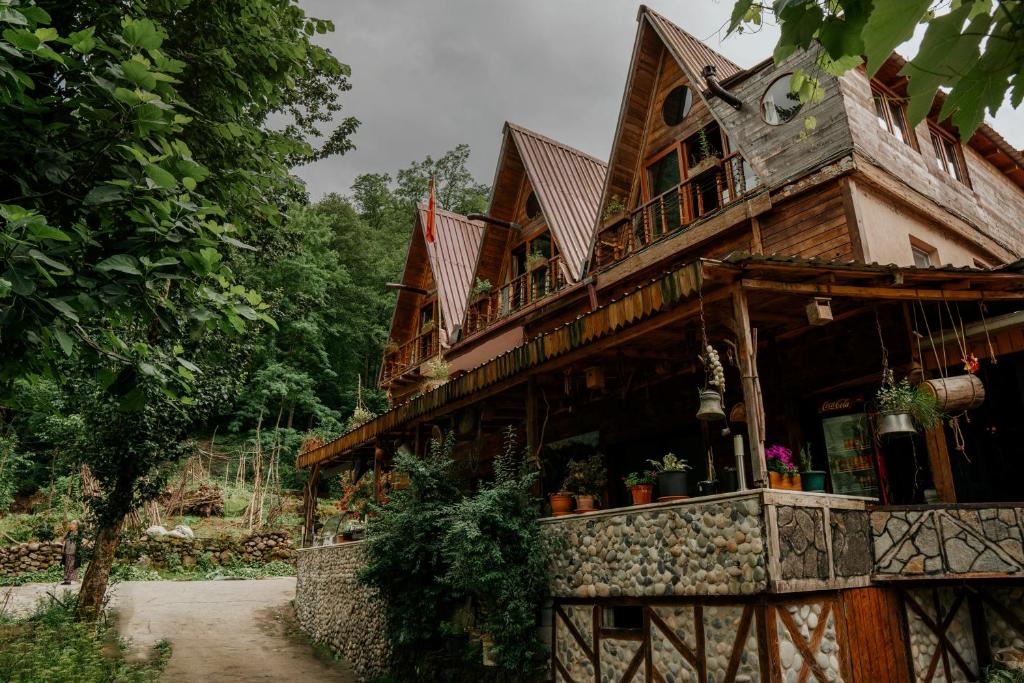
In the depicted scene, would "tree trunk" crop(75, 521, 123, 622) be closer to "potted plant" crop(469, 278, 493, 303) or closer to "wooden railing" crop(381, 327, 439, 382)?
"potted plant" crop(469, 278, 493, 303)

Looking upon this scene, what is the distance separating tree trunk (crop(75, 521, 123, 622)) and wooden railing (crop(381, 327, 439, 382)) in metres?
10.0

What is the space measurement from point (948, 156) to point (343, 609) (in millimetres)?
14692

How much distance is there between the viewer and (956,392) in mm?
→ 6973

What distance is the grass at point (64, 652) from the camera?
763 centimetres

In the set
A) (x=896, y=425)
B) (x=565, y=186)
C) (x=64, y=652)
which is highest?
(x=565, y=186)

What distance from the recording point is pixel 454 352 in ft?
62.3

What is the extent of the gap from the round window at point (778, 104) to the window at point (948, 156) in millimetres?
3579

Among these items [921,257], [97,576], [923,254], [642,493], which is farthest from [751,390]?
[97,576]

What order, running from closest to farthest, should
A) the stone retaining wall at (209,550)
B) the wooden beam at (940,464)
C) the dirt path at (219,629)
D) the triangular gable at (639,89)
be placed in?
the wooden beam at (940,464)
the dirt path at (219,629)
the triangular gable at (639,89)
the stone retaining wall at (209,550)

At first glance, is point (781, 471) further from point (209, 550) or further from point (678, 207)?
point (209, 550)

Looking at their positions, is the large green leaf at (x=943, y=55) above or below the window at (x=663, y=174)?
below

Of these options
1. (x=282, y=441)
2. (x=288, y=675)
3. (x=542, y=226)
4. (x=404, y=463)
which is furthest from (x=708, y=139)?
(x=282, y=441)

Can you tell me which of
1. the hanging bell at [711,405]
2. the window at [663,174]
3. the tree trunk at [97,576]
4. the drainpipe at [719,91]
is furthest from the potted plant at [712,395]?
the tree trunk at [97,576]

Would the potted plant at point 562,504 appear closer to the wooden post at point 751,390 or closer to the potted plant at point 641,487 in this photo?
the potted plant at point 641,487
